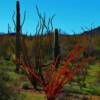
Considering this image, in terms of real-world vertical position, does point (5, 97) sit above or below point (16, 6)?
below

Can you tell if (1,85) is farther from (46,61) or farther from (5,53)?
(5,53)

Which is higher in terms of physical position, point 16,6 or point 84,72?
point 16,6

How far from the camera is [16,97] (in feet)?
51.5

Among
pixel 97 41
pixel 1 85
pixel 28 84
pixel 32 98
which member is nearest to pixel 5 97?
pixel 1 85

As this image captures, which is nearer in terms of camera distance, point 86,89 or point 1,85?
point 1,85

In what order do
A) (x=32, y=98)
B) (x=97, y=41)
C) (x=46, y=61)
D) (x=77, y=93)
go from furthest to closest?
(x=97, y=41) < (x=46, y=61) < (x=77, y=93) < (x=32, y=98)

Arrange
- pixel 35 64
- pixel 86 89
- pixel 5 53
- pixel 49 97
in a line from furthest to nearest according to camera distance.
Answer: pixel 5 53
pixel 35 64
pixel 86 89
pixel 49 97

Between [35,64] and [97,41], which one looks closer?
[35,64]

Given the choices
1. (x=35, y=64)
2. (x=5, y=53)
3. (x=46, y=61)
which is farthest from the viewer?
(x=5, y=53)

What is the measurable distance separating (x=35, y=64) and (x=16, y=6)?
15.1ft

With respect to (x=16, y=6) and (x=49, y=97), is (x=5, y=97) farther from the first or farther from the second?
(x=16, y=6)

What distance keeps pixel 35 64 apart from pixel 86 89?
4542mm

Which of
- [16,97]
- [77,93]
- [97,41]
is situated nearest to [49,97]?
[16,97]

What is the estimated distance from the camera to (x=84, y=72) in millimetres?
27203
